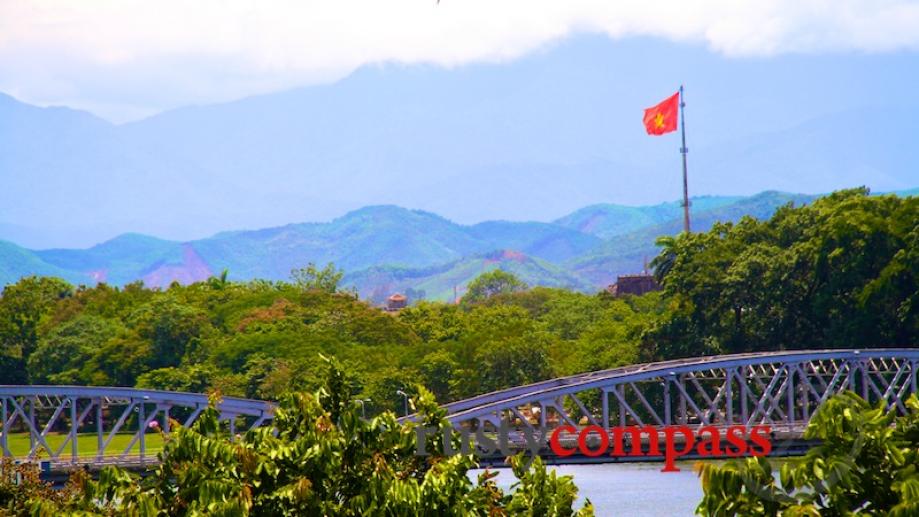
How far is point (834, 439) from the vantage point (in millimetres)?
30938

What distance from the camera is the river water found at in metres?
83.9

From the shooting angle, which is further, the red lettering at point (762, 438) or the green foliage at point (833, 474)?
the red lettering at point (762, 438)

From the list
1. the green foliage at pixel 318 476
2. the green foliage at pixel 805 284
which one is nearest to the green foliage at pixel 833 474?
the green foliage at pixel 318 476

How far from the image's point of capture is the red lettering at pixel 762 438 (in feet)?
324

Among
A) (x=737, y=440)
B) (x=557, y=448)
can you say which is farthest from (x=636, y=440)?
(x=737, y=440)

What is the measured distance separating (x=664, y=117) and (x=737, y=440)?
203ft

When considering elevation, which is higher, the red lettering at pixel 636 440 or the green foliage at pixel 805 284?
the green foliage at pixel 805 284

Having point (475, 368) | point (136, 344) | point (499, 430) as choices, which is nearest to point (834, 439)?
point (499, 430)

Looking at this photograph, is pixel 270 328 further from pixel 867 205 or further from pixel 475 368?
pixel 867 205

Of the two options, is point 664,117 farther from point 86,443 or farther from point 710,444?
point 710,444

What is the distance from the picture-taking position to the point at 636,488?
9300cm

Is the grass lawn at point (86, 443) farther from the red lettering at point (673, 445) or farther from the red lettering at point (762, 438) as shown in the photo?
the red lettering at point (762, 438)

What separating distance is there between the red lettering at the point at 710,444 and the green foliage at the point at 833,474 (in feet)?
228

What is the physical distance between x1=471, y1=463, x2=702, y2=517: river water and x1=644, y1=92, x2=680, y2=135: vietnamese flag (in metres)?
52.2
